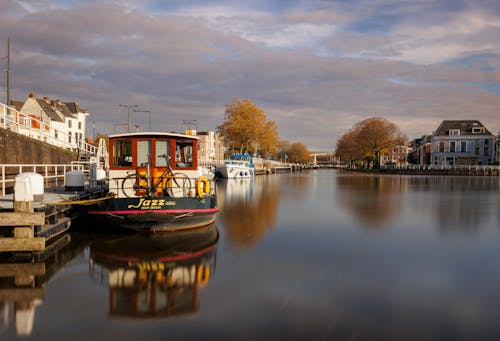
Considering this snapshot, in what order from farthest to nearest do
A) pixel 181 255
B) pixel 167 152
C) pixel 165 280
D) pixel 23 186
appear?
pixel 167 152 < pixel 181 255 < pixel 23 186 < pixel 165 280

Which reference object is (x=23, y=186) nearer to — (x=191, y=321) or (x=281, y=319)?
(x=191, y=321)

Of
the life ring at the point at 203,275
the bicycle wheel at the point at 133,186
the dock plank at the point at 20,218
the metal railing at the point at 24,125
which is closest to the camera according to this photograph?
the life ring at the point at 203,275

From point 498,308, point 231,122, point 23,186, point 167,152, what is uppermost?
point 231,122

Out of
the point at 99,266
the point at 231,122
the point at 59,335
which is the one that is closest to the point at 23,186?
the point at 99,266

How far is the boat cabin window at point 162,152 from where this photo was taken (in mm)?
14352

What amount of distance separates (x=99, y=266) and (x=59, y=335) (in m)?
3.95

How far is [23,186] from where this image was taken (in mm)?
9914

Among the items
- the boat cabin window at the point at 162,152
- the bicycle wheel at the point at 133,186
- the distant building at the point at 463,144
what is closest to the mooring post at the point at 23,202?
the bicycle wheel at the point at 133,186

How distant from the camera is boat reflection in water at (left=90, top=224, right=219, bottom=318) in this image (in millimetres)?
7309

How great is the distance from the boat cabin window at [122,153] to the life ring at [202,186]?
2.57 m

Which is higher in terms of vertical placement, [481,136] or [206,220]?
[481,136]

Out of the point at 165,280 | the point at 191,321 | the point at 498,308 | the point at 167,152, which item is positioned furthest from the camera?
the point at 167,152

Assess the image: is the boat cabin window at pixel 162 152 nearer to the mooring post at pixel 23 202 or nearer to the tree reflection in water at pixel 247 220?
the tree reflection in water at pixel 247 220

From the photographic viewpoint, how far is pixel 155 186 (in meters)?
13.6
